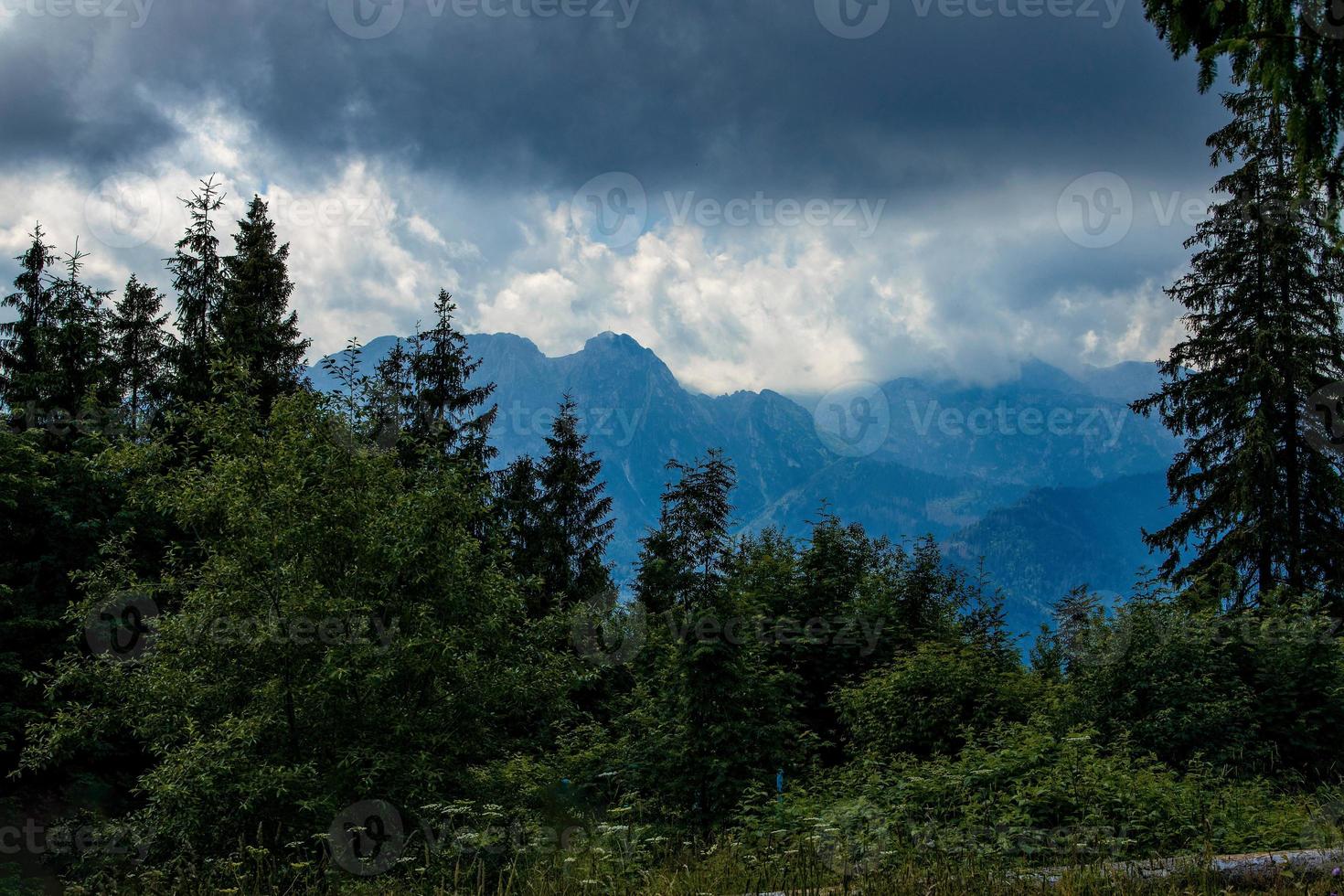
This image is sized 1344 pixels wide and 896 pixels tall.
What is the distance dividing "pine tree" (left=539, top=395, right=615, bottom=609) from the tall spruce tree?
22.1 metres

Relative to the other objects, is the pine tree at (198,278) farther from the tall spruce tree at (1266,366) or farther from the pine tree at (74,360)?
the tall spruce tree at (1266,366)

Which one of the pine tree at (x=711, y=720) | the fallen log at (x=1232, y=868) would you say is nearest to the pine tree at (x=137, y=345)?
the pine tree at (x=711, y=720)

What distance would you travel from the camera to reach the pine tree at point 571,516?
33.8m

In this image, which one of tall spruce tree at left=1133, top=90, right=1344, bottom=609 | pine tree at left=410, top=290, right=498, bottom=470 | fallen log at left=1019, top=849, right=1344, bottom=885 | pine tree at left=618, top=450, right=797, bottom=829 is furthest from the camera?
pine tree at left=410, top=290, right=498, bottom=470

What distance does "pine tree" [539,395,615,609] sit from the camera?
33.8m

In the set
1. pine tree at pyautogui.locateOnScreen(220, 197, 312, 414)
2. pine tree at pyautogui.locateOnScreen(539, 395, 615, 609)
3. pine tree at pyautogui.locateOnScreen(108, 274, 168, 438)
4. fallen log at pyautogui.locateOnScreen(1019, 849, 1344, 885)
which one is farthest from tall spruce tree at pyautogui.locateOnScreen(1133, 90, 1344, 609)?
pine tree at pyautogui.locateOnScreen(108, 274, 168, 438)

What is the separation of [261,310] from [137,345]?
964 cm

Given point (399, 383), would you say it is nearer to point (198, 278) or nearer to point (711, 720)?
point (198, 278)

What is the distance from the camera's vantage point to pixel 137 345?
32219 mm

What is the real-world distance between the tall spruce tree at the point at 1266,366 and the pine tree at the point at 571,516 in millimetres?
22067

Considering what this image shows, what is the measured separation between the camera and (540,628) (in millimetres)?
13516

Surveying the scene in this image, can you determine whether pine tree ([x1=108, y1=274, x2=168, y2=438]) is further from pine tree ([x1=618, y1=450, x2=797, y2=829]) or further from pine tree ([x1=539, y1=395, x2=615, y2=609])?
pine tree ([x1=618, y1=450, x2=797, y2=829])

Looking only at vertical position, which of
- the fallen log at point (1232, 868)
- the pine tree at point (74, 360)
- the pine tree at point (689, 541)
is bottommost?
the fallen log at point (1232, 868)

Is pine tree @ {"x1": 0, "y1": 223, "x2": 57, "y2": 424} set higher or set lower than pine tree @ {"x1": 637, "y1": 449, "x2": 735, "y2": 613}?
higher
